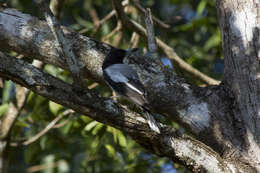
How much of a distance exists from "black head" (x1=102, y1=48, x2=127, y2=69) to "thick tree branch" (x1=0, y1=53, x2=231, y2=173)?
719 mm

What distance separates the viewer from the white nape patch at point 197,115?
3.16 m

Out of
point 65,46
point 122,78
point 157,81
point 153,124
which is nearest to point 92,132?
point 122,78

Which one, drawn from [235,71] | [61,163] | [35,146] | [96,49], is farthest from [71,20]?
[235,71]

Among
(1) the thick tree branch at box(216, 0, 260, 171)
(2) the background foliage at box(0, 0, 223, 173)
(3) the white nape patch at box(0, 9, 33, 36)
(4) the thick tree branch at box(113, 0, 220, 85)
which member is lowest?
(2) the background foliage at box(0, 0, 223, 173)

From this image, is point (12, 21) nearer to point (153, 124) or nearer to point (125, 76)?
point (125, 76)

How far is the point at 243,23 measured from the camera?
3.23 meters

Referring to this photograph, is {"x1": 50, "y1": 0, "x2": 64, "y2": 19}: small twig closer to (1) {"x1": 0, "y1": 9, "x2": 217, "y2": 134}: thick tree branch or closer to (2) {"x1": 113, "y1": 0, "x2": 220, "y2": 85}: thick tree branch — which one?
(2) {"x1": 113, "y1": 0, "x2": 220, "y2": 85}: thick tree branch

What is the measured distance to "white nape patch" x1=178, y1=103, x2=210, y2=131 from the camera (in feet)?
10.4

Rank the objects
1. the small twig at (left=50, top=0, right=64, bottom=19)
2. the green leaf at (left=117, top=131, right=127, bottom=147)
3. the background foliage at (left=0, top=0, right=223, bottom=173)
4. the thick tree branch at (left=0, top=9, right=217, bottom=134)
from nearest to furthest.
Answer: the thick tree branch at (left=0, top=9, right=217, bottom=134)
the green leaf at (left=117, top=131, right=127, bottom=147)
the background foliage at (left=0, top=0, right=223, bottom=173)
the small twig at (left=50, top=0, right=64, bottom=19)

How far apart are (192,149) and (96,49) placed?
4.21ft

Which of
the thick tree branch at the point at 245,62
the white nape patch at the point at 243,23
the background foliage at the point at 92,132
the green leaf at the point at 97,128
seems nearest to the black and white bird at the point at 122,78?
the green leaf at the point at 97,128

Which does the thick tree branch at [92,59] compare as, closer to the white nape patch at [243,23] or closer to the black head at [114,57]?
the black head at [114,57]

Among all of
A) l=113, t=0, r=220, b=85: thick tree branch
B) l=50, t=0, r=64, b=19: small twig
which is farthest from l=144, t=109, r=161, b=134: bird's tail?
l=50, t=0, r=64, b=19: small twig

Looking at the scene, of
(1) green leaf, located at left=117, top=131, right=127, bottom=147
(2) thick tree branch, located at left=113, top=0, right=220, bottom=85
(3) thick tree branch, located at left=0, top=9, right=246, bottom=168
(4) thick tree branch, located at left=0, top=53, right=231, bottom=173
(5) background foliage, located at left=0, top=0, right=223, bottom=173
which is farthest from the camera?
(2) thick tree branch, located at left=113, top=0, right=220, bottom=85
